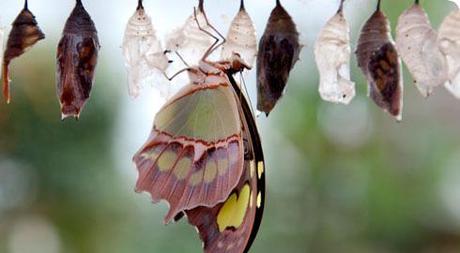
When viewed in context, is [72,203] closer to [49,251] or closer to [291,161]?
[49,251]

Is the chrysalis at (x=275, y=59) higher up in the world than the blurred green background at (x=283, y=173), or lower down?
higher up

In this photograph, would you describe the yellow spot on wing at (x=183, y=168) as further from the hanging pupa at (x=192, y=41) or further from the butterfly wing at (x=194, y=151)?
the hanging pupa at (x=192, y=41)

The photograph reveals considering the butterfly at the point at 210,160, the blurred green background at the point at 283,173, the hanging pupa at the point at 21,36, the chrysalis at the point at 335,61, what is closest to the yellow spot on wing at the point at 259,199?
the butterfly at the point at 210,160

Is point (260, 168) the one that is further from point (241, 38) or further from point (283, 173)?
point (283, 173)

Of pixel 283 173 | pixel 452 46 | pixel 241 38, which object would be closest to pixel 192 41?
pixel 241 38

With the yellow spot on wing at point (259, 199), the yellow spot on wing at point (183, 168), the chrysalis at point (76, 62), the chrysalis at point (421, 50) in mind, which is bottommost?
the yellow spot on wing at point (259, 199)

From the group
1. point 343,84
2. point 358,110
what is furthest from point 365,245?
point 343,84

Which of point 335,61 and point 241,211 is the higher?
point 335,61
